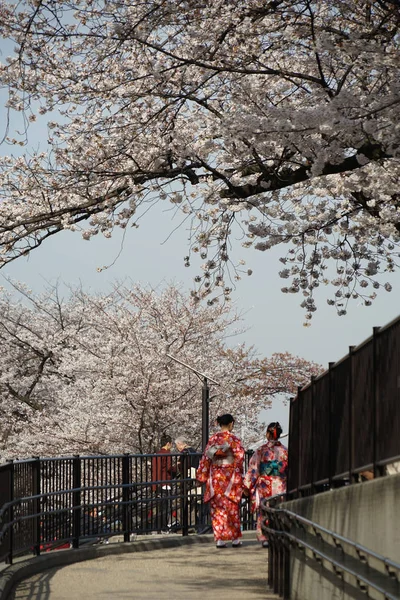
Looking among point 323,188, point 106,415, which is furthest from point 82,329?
point 323,188

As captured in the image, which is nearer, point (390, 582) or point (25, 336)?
point (390, 582)

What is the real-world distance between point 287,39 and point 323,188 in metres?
3.46

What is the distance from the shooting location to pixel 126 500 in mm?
15695

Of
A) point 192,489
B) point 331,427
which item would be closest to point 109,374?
point 192,489

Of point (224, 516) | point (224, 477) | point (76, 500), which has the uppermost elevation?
point (224, 477)

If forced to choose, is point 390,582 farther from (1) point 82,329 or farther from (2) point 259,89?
(1) point 82,329

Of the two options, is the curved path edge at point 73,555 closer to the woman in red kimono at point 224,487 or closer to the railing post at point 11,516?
the railing post at point 11,516

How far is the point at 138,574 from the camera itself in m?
12.4

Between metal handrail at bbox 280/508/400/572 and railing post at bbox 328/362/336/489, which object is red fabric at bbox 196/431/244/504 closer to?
metal handrail at bbox 280/508/400/572

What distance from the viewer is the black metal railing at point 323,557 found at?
6.53 meters

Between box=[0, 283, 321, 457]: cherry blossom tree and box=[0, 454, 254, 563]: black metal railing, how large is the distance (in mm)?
15025

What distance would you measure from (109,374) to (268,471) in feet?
67.5

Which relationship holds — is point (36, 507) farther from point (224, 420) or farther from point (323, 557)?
point (323, 557)

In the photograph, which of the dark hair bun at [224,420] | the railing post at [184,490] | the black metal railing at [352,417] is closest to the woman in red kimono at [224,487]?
the dark hair bun at [224,420]
